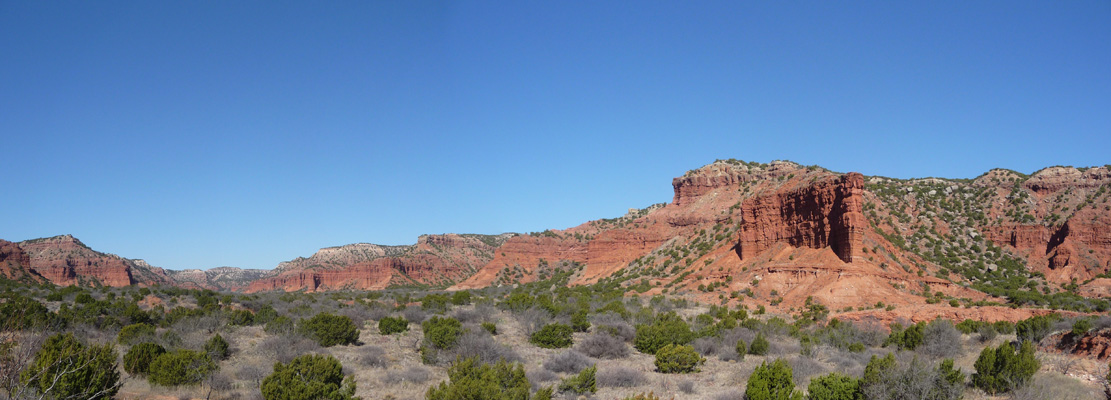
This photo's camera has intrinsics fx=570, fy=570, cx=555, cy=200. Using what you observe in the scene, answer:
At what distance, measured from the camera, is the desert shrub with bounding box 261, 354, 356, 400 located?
1048cm

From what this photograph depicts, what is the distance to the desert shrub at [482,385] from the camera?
9.87 meters

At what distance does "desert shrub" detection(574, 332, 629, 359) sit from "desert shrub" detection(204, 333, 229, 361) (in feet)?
34.4

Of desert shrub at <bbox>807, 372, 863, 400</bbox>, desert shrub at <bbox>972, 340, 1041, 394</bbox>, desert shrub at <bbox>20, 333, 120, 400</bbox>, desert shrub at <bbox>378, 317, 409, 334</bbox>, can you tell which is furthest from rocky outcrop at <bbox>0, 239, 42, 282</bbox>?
desert shrub at <bbox>972, 340, 1041, 394</bbox>

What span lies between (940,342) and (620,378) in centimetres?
1169

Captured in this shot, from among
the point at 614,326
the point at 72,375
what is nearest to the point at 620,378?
the point at 614,326

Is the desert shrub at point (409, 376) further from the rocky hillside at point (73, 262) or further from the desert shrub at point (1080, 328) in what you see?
the rocky hillside at point (73, 262)

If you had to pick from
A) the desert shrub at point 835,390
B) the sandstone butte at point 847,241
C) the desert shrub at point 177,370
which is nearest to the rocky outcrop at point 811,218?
the sandstone butte at point 847,241

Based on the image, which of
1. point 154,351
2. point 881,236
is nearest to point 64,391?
point 154,351

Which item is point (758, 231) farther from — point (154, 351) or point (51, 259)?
point (51, 259)

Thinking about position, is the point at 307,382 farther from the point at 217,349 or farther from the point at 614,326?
the point at 614,326

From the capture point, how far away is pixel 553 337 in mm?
20000

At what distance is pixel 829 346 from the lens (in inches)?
794

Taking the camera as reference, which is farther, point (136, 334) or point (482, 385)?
point (136, 334)

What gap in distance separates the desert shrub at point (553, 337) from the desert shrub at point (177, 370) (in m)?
10.1
